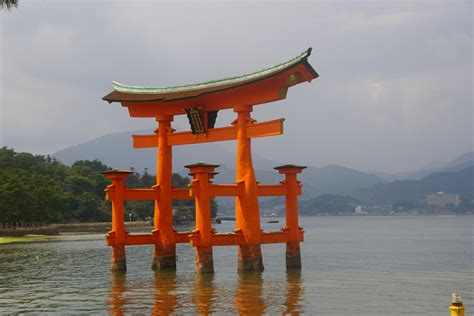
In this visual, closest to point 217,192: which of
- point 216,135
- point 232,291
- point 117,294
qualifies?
point 216,135

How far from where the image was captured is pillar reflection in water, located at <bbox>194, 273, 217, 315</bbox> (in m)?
21.2

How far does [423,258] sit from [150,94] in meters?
27.6

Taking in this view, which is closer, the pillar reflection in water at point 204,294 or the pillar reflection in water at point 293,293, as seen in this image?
the pillar reflection in water at point 293,293

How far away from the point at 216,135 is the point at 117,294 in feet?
29.1

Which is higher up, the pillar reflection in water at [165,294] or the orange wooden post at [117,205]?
the orange wooden post at [117,205]

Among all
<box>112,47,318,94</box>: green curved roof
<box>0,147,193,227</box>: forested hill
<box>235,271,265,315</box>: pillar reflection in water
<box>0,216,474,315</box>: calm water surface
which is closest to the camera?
<box>235,271,265,315</box>: pillar reflection in water

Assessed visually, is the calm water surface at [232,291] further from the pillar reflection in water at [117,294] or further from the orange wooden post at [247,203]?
the orange wooden post at [247,203]

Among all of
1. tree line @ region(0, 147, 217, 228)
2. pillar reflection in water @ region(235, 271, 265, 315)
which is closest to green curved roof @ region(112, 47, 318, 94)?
pillar reflection in water @ region(235, 271, 265, 315)

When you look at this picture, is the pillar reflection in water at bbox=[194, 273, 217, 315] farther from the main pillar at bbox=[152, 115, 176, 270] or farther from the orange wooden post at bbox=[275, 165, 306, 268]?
the orange wooden post at bbox=[275, 165, 306, 268]

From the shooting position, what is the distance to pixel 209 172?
28.0m

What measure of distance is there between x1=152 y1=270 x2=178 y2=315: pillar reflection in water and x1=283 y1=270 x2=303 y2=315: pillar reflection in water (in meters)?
3.89

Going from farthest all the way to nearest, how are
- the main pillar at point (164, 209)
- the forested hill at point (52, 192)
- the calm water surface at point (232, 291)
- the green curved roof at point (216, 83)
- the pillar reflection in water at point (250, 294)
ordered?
the forested hill at point (52, 192)
the main pillar at point (164, 209)
the green curved roof at point (216, 83)
the calm water surface at point (232, 291)
the pillar reflection in water at point (250, 294)

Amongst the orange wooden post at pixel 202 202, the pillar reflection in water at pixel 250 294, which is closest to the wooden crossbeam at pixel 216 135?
the orange wooden post at pixel 202 202

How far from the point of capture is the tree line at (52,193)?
74875 millimetres
